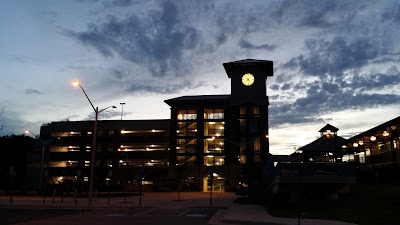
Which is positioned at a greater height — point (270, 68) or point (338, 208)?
point (270, 68)

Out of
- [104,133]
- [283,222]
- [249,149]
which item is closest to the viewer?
[283,222]

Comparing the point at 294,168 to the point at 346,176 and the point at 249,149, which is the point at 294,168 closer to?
the point at 346,176

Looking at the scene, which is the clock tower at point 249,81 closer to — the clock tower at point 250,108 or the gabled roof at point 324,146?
the clock tower at point 250,108

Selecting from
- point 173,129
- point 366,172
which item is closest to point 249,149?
point 173,129

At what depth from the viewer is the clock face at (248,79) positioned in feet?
281

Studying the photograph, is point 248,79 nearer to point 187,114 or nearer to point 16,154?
point 187,114

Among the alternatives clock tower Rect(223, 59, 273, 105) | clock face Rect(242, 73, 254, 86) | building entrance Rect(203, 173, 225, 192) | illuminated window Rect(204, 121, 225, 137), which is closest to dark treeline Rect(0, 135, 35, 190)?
building entrance Rect(203, 173, 225, 192)

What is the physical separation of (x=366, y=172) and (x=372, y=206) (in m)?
22.7

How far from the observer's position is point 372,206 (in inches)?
884

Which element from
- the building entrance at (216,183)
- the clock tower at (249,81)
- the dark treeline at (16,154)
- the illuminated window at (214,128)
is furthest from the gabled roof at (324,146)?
the dark treeline at (16,154)

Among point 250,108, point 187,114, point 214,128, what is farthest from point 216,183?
point 250,108

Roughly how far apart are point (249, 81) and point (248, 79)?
1.57ft

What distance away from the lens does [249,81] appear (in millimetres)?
85688

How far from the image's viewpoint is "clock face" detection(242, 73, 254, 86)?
85.5m
